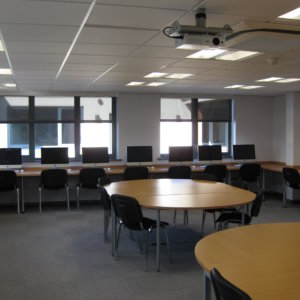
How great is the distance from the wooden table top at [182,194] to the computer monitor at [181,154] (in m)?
2.43

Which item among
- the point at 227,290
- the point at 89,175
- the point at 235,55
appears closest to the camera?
the point at 227,290

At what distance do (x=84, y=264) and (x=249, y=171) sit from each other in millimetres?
4883

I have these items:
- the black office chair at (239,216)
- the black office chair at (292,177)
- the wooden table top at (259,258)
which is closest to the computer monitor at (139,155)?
the black office chair at (292,177)

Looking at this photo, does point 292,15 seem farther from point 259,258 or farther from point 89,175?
point 89,175

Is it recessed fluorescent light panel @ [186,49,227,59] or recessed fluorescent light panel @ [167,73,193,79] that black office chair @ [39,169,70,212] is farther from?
recessed fluorescent light panel @ [186,49,227,59]

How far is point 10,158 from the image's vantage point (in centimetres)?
761

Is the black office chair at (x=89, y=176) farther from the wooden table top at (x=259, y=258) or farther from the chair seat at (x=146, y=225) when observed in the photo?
the wooden table top at (x=259, y=258)

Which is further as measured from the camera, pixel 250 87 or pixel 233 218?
pixel 250 87

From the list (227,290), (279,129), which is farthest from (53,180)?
(227,290)

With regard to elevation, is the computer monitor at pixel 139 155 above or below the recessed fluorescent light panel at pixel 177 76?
below

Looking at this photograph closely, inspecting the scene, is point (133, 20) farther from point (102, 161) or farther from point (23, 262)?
point (102, 161)

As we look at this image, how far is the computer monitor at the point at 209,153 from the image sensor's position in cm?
854

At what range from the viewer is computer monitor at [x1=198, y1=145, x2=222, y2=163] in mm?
8539

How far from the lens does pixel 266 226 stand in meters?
3.06
